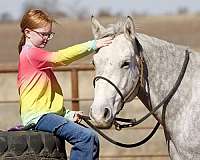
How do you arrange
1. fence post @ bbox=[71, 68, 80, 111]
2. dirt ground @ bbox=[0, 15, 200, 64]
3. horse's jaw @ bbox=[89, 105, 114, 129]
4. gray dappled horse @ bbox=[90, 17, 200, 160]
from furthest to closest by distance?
1. dirt ground @ bbox=[0, 15, 200, 64]
2. fence post @ bbox=[71, 68, 80, 111]
3. gray dappled horse @ bbox=[90, 17, 200, 160]
4. horse's jaw @ bbox=[89, 105, 114, 129]

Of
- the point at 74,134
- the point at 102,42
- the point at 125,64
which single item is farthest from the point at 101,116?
the point at 102,42

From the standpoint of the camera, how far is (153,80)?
5.41 m

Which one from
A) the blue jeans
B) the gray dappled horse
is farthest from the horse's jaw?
the blue jeans

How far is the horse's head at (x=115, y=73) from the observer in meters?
5.11

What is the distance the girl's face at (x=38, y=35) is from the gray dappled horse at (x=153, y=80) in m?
0.34

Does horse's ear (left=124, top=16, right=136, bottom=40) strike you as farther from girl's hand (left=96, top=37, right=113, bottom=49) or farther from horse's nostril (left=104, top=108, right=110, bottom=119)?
horse's nostril (left=104, top=108, right=110, bottom=119)

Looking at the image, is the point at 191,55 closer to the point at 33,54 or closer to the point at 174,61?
the point at 174,61

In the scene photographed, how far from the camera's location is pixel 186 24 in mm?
39031

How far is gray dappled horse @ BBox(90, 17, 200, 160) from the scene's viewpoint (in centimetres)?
517

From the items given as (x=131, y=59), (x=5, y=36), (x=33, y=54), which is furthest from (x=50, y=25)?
(x=5, y=36)

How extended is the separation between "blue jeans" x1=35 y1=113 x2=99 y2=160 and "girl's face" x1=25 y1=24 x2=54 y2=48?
52cm

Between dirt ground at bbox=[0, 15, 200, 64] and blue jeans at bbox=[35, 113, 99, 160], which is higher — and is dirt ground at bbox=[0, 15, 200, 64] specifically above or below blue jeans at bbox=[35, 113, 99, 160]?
below

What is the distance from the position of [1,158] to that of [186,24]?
3430 centimetres

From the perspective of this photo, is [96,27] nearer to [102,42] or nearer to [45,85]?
[102,42]
